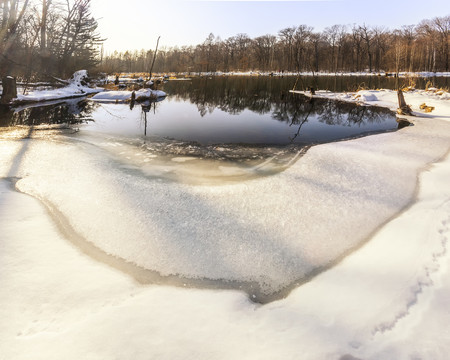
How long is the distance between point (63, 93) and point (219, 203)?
18893mm

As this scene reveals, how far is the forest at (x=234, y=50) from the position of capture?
55.9ft

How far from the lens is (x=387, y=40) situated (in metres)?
70.9

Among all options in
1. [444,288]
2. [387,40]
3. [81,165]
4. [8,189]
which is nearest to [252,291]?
[444,288]

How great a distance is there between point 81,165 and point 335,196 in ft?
14.4

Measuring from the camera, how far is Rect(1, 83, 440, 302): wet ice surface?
2523 millimetres

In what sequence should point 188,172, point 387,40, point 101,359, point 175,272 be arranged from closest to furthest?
point 101,359 → point 175,272 → point 188,172 → point 387,40

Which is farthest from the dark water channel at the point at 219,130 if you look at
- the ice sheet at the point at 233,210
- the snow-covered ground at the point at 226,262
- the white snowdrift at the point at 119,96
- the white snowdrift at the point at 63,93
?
the white snowdrift at the point at 119,96

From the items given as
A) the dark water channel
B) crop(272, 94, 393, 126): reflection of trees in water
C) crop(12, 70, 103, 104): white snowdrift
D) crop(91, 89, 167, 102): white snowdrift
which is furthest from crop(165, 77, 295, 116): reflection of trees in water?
crop(12, 70, 103, 104): white snowdrift

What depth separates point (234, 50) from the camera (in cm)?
8794

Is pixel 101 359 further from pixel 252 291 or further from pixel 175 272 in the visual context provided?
pixel 252 291

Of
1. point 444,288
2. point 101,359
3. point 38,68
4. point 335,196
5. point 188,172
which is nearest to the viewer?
point 101,359

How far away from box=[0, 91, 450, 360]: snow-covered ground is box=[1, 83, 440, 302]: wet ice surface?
0.02 metres

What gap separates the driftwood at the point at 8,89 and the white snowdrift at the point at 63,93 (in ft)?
0.77

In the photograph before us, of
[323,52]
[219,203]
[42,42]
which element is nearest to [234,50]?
[323,52]
